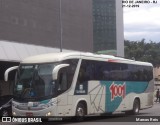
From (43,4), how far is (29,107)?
73.4 feet

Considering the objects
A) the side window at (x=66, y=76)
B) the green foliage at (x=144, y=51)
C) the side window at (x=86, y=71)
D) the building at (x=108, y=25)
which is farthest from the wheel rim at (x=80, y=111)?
the green foliage at (x=144, y=51)

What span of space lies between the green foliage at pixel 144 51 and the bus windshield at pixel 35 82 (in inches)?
2639

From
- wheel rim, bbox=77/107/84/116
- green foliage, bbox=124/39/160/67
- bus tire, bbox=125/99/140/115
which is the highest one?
green foliage, bbox=124/39/160/67

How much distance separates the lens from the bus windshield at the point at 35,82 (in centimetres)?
1833

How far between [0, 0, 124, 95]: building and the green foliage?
41023mm

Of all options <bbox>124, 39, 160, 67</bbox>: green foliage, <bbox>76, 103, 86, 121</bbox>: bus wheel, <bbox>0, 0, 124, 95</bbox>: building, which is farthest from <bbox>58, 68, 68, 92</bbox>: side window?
<bbox>124, 39, 160, 67</bbox>: green foliage

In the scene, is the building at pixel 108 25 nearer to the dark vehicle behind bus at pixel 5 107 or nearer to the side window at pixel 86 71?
the dark vehicle behind bus at pixel 5 107

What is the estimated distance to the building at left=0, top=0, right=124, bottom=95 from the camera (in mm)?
33844

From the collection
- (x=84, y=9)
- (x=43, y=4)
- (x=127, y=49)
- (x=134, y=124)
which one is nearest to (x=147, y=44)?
(x=127, y=49)

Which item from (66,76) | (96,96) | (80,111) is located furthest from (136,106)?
(66,76)

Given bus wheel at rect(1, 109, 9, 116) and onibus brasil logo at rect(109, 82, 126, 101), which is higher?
onibus brasil logo at rect(109, 82, 126, 101)

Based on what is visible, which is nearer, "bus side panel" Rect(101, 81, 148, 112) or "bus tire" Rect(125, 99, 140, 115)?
"bus side panel" Rect(101, 81, 148, 112)

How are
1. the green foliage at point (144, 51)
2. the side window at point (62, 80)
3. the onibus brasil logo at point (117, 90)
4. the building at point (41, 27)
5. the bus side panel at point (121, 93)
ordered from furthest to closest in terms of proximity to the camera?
the green foliage at point (144, 51)
the building at point (41, 27)
the onibus brasil logo at point (117, 90)
the bus side panel at point (121, 93)
the side window at point (62, 80)

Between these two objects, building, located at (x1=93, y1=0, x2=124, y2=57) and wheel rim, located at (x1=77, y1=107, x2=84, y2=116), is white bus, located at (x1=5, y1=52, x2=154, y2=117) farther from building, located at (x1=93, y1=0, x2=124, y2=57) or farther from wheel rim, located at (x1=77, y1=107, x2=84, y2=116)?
building, located at (x1=93, y1=0, x2=124, y2=57)
